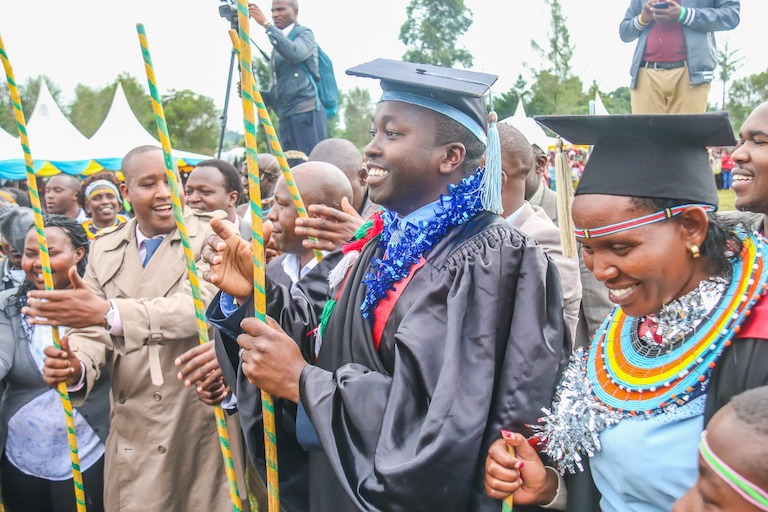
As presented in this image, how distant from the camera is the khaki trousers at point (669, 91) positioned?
5.74 metres

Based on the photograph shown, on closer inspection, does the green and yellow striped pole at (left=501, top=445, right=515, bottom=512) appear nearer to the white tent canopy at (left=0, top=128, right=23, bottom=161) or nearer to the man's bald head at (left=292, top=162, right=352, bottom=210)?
the man's bald head at (left=292, top=162, right=352, bottom=210)

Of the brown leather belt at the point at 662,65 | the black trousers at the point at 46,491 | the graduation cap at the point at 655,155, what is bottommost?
the black trousers at the point at 46,491

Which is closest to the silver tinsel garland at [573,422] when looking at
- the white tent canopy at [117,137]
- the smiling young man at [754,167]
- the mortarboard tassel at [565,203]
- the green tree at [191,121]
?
the mortarboard tassel at [565,203]

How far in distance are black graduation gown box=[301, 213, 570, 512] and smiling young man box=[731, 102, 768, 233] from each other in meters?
1.11

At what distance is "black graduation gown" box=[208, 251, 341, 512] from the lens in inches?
102

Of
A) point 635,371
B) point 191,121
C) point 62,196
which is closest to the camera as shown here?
point 635,371

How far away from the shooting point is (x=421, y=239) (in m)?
2.31

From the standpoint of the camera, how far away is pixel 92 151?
14.7 metres

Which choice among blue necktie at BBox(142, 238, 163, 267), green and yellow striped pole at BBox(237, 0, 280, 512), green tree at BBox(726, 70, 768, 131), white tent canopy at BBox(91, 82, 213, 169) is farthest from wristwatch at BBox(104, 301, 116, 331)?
green tree at BBox(726, 70, 768, 131)

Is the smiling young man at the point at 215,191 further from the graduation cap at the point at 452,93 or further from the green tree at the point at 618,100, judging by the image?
the green tree at the point at 618,100

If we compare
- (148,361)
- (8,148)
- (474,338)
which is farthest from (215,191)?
(8,148)

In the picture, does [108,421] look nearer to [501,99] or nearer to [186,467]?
[186,467]

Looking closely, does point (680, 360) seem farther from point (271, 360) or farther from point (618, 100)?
point (618, 100)

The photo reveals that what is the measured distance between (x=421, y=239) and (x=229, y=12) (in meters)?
1.69
